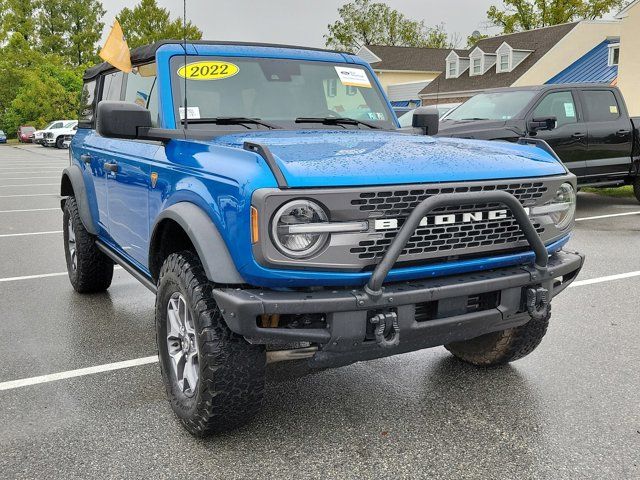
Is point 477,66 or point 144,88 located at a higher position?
point 477,66

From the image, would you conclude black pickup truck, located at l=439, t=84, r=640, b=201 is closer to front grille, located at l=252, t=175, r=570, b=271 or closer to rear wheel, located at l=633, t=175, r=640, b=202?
rear wheel, located at l=633, t=175, r=640, b=202

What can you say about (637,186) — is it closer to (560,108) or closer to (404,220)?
(560,108)

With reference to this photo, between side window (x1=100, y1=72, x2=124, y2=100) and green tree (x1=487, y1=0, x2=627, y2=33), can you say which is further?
green tree (x1=487, y1=0, x2=627, y2=33)

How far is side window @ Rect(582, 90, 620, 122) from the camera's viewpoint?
10219mm

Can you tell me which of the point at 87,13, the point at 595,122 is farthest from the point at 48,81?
the point at 595,122

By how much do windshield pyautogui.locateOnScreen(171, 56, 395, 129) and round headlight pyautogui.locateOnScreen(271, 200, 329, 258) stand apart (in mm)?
1313

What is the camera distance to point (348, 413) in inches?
133

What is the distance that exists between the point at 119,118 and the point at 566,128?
803 cm

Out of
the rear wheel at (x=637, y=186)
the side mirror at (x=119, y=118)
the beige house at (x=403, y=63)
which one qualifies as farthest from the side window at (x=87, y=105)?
the beige house at (x=403, y=63)

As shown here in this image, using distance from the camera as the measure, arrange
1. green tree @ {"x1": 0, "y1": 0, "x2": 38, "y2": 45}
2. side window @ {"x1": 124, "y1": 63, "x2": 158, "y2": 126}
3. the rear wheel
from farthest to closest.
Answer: green tree @ {"x1": 0, "y1": 0, "x2": 38, "y2": 45} < the rear wheel < side window @ {"x1": 124, "y1": 63, "x2": 158, "y2": 126}

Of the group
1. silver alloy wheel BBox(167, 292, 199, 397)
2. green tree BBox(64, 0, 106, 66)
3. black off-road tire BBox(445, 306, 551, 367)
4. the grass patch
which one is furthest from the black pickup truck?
green tree BBox(64, 0, 106, 66)

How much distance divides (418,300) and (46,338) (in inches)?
118

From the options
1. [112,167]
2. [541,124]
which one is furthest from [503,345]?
[541,124]

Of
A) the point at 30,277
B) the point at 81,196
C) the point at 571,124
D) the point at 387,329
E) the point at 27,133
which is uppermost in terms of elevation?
the point at 571,124
